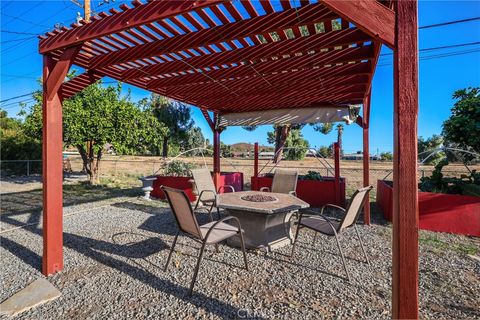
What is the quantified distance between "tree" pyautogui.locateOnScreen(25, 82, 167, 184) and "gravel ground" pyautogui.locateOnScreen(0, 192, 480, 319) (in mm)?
4454

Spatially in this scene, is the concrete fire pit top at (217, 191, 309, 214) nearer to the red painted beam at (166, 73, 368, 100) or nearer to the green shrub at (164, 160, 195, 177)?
the red painted beam at (166, 73, 368, 100)

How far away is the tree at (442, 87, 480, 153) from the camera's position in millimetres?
4375

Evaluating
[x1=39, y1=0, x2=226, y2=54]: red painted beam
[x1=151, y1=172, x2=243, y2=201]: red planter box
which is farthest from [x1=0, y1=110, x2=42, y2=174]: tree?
[x1=39, y1=0, x2=226, y2=54]: red painted beam

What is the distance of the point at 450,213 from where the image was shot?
13.9 feet

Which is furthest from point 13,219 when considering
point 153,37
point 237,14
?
point 237,14

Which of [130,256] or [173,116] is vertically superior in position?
[173,116]

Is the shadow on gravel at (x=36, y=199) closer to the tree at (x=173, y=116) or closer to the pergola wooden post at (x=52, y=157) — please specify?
the pergola wooden post at (x=52, y=157)

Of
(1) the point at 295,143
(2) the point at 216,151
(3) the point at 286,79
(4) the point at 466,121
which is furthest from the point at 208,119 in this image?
(1) the point at 295,143

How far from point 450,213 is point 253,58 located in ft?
13.6

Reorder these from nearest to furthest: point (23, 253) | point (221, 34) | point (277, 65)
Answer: point (221, 34)
point (23, 253)
point (277, 65)

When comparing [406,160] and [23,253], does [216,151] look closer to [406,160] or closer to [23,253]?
[23,253]

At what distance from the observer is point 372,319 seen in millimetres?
2008

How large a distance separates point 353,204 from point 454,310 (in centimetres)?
118

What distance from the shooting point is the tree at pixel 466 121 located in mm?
4375
